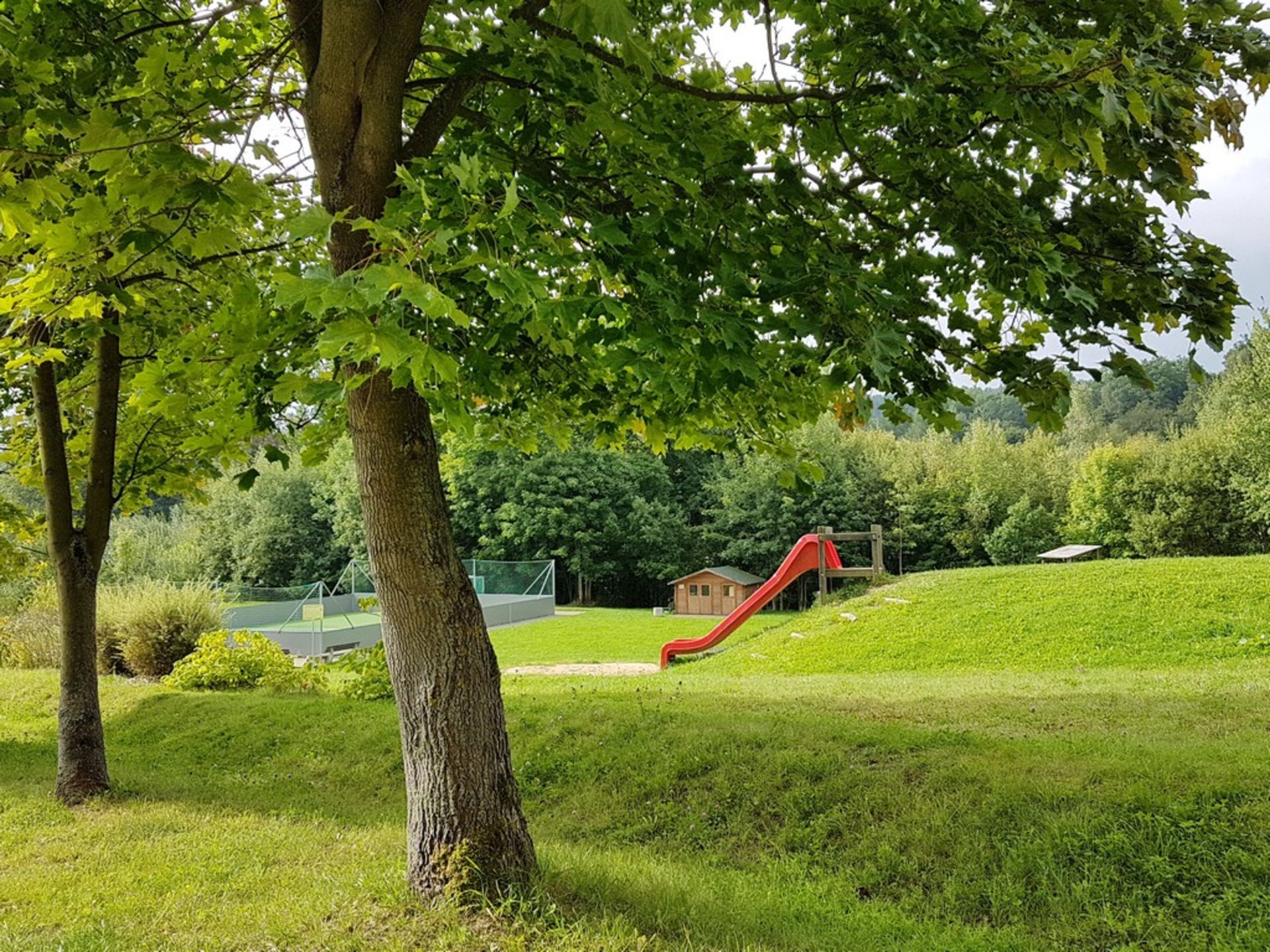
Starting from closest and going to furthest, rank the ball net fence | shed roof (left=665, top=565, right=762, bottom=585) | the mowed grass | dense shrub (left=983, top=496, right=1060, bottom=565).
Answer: the ball net fence
the mowed grass
shed roof (left=665, top=565, right=762, bottom=585)
dense shrub (left=983, top=496, right=1060, bottom=565)

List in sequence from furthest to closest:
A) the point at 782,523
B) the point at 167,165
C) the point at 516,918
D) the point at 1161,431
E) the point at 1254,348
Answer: the point at 1161,431
the point at 782,523
the point at 1254,348
the point at 516,918
the point at 167,165

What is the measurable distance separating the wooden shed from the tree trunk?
96.2 feet

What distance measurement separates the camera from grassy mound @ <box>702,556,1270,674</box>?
1261 cm

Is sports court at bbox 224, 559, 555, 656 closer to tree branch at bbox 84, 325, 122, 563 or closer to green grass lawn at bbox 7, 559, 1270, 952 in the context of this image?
green grass lawn at bbox 7, 559, 1270, 952

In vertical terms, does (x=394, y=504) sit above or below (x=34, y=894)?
above

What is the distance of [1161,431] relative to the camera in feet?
188

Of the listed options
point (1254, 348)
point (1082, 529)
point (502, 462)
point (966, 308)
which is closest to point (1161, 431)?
point (1082, 529)

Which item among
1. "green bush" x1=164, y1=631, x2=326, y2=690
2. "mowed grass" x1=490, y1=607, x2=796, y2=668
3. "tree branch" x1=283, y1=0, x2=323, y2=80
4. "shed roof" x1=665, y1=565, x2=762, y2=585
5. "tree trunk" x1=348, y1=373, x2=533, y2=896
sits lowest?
"mowed grass" x1=490, y1=607, x2=796, y2=668

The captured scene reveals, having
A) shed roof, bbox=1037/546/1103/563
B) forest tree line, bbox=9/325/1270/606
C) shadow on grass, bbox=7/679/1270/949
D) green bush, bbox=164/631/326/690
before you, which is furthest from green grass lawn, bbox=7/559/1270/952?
forest tree line, bbox=9/325/1270/606

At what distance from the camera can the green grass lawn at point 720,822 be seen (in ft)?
12.2

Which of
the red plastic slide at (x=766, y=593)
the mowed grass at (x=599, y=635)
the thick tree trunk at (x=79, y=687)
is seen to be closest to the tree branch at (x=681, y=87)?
the thick tree trunk at (x=79, y=687)

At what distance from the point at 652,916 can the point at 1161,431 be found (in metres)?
64.8

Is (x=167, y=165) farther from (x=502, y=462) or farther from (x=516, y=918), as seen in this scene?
(x=502, y=462)

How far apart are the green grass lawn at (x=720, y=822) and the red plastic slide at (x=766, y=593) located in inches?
312
